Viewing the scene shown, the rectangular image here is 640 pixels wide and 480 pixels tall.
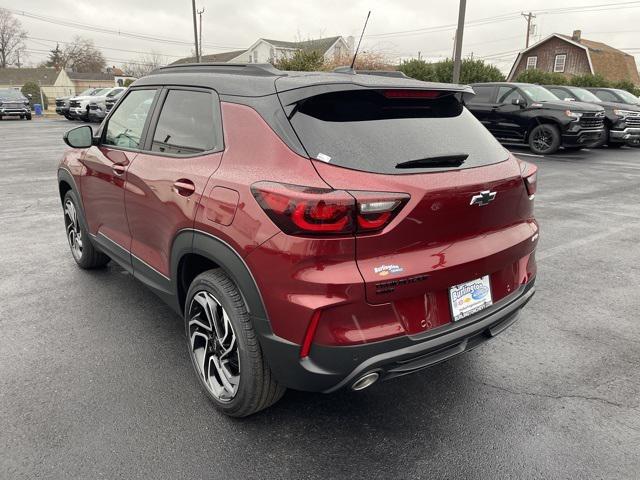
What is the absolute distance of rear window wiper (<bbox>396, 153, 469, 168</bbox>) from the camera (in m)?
2.28

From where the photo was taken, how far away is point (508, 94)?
1381 centimetres

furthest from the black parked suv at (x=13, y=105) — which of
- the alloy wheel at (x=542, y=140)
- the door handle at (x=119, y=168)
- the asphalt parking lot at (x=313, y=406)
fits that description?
the door handle at (x=119, y=168)

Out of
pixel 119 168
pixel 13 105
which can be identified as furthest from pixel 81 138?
pixel 13 105

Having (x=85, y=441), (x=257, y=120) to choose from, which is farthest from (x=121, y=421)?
(x=257, y=120)

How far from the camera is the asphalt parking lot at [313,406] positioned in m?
2.32

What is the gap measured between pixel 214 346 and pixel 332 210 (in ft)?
3.72

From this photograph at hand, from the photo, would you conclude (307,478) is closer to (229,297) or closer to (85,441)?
(229,297)

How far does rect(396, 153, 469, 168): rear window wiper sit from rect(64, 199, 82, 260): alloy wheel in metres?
3.45

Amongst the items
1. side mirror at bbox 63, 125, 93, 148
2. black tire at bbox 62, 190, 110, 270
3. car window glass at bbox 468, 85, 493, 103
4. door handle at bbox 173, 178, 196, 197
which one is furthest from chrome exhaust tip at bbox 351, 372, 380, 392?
car window glass at bbox 468, 85, 493, 103

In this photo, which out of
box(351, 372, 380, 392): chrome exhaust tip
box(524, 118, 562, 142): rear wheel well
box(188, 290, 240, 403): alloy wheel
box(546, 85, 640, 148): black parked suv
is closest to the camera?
box(351, 372, 380, 392): chrome exhaust tip

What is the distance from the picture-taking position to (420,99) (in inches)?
103

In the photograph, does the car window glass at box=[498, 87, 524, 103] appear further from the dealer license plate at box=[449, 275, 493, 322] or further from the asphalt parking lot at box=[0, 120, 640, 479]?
the dealer license plate at box=[449, 275, 493, 322]

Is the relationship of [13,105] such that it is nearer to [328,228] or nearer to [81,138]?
[81,138]

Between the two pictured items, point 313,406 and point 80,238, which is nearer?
point 313,406
